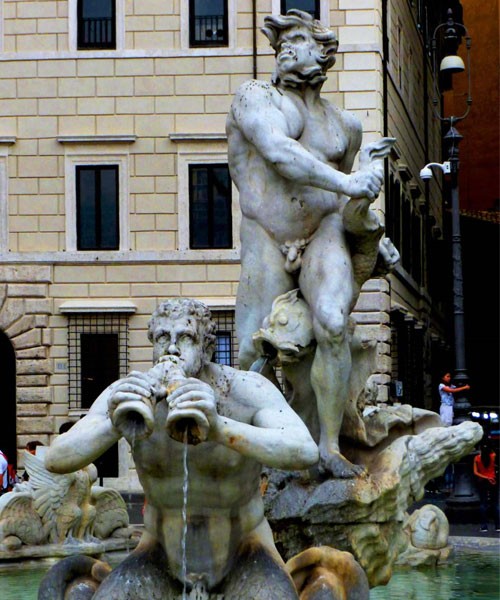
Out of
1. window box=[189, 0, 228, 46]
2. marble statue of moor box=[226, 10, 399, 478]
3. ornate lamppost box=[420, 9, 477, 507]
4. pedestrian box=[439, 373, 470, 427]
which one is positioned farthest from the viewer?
window box=[189, 0, 228, 46]

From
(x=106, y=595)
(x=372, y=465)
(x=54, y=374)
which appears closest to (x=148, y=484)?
(x=106, y=595)

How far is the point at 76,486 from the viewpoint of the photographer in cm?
1248

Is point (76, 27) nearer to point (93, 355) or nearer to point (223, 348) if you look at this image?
point (93, 355)

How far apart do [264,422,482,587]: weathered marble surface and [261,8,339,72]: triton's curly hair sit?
6.37ft

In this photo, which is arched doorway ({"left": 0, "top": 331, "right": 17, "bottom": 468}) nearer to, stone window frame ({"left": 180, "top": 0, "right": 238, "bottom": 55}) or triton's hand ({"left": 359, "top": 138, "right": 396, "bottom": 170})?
stone window frame ({"left": 180, "top": 0, "right": 238, "bottom": 55})

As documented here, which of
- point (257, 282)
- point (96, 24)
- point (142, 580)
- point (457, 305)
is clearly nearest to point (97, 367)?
point (96, 24)

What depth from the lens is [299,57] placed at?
336 inches

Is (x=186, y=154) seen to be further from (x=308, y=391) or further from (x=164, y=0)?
(x=308, y=391)

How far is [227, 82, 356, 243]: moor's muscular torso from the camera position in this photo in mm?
8438

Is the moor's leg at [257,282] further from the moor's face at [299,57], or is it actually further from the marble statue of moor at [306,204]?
the moor's face at [299,57]

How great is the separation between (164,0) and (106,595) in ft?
86.7

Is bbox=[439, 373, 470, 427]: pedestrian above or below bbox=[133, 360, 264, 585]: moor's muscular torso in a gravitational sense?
below

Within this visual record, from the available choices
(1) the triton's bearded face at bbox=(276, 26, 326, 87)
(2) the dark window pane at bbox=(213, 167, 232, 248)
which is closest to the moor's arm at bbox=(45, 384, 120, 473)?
(1) the triton's bearded face at bbox=(276, 26, 326, 87)

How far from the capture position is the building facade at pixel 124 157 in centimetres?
3080
